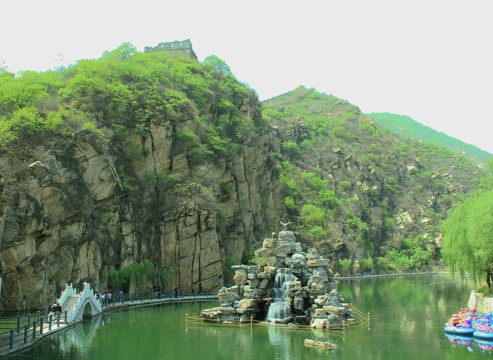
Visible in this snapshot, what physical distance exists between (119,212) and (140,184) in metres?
6.30

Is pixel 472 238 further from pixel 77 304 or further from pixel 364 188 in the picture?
pixel 364 188

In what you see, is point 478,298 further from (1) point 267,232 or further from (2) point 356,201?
(2) point 356,201

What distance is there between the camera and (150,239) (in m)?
46.8

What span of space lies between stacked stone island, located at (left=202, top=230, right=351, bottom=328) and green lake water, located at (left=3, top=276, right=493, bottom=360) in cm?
144

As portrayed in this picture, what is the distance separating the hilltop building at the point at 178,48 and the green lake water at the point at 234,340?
164ft

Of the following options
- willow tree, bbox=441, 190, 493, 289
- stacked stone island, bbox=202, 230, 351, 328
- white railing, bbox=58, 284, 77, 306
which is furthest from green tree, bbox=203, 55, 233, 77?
white railing, bbox=58, 284, 77, 306

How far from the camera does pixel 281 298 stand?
3194cm

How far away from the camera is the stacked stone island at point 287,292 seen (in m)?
29.2

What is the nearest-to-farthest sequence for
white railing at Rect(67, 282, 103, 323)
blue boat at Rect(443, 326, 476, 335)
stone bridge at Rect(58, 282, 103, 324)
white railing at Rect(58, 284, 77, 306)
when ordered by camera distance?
blue boat at Rect(443, 326, 476, 335) < white railing at Rect(67, 282, 103, 323) < stone bridge at Rect(58, 282, 103, 324) < white railing at Rect(58, 284, 77, 306)

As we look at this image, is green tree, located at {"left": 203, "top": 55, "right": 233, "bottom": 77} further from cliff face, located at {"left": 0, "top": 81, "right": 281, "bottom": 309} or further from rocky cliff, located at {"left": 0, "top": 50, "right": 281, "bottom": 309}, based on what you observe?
cliff face, located at {"left": 0, "top": 81, "right": 281, "bottom": 309}

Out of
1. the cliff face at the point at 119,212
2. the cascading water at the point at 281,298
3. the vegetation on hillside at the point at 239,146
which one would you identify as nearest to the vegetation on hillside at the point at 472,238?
the cascading water at the point at 281,298

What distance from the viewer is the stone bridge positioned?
91.5 feet

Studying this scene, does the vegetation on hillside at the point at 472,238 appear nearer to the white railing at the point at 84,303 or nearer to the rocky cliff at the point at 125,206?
the rocky cliff at the point at 125,206

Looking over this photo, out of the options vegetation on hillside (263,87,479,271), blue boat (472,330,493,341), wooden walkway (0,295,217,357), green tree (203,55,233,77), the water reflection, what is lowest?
blue boat (472,330,493,341)
